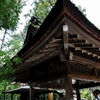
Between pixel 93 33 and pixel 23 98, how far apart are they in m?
8.08

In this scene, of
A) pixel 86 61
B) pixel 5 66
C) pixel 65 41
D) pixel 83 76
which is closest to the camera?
pixel 65 41

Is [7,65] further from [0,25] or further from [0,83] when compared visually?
[0,25]

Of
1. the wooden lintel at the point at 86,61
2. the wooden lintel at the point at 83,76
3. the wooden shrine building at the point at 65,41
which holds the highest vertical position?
the wooden shrine building at the point at 65,41

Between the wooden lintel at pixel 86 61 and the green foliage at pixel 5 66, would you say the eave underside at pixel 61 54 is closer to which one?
the wooden lintel at pixel 86 61

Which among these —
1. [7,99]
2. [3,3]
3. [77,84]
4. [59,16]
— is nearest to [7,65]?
[3,3]

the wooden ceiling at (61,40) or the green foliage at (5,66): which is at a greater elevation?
the wooden ceiling at (61,40)

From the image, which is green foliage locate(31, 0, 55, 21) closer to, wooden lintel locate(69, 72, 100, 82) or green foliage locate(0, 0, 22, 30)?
wooden lintel locate(69, 72, 100, 82)

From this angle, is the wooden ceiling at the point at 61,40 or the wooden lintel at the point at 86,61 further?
the wooden lintel at the point at 86,61

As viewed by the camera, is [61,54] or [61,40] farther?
[61,54]

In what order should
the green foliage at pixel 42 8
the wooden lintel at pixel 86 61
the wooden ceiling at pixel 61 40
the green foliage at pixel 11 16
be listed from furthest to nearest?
the green foliage at pixel 42 8
the wooden lintel at pixel 86 61
the green foliage at pixel 11 16
the wooden ceiling at pixel 61 40

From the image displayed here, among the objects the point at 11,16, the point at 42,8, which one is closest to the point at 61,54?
the point at 11,16

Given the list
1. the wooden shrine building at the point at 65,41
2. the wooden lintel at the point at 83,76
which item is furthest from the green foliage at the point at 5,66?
the wooden lintel at the point at 83,76

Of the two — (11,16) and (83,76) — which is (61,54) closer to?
(83,76)

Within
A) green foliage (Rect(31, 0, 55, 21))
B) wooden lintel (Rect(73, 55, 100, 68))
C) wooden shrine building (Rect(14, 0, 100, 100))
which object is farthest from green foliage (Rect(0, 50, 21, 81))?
green foliage (Rect(31, 0, 55, 21))
